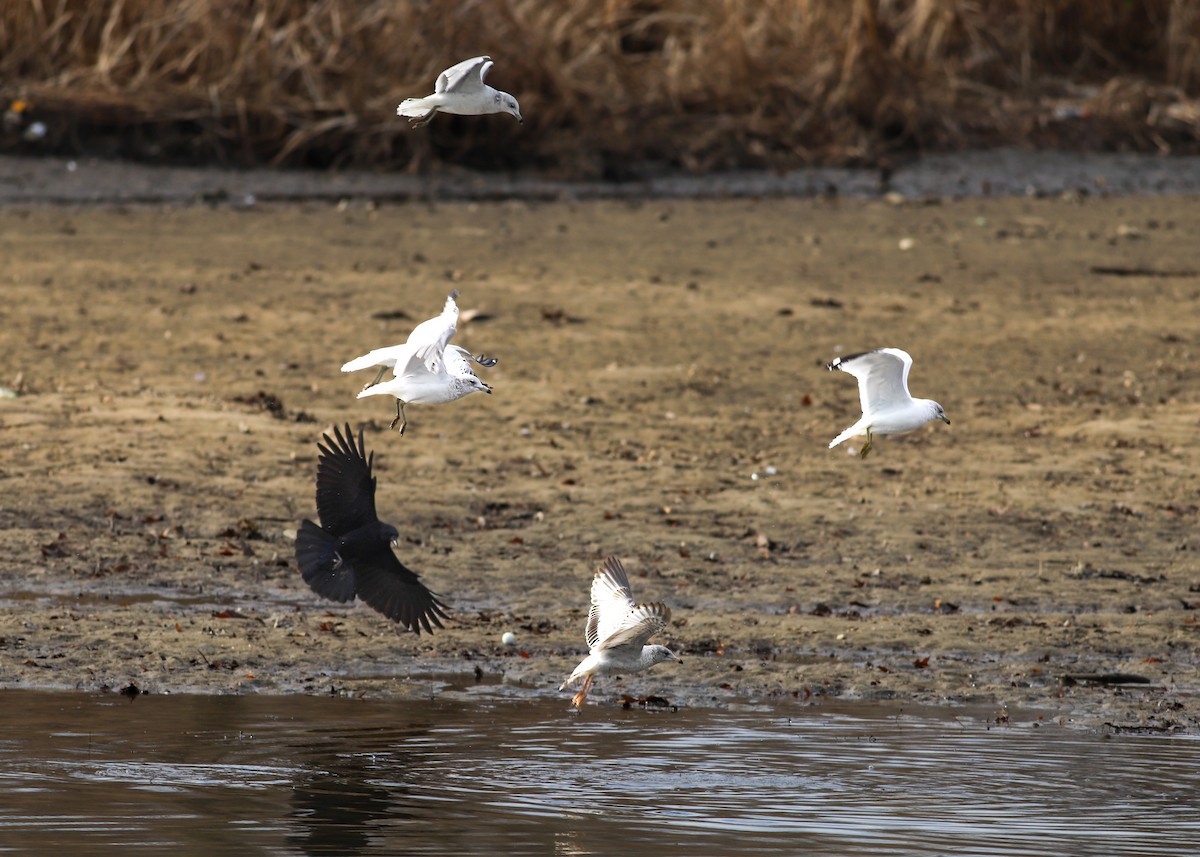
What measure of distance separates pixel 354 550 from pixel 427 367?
0.97 meters

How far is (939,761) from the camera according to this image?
295 inches

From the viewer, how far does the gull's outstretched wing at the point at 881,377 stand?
7488 mm

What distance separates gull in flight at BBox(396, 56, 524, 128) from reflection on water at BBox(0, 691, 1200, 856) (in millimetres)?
2433

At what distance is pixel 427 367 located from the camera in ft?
23.4

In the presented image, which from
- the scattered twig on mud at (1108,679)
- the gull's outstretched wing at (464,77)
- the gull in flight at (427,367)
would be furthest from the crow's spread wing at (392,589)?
the scattered twig on mud at (1108,679)

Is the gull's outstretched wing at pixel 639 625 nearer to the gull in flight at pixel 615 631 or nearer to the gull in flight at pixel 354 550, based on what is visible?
the gull in flight at pixel 615 631

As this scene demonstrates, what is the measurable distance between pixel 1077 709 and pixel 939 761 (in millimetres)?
1069

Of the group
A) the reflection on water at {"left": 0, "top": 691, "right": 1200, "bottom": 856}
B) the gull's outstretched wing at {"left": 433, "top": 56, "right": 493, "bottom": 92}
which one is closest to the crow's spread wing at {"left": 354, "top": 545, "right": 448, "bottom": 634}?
the reflection on water at {"left": 0, "top": 691, "right": 1200, "bottom": 856}

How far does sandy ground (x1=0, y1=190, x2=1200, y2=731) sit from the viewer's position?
8.82 m

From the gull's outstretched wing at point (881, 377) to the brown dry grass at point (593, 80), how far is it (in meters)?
11.0

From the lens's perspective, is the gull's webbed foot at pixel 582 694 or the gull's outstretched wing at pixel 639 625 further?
the gull's webbed foot at pixel 582 694

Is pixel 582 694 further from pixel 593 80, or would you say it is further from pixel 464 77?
pixel 593 80

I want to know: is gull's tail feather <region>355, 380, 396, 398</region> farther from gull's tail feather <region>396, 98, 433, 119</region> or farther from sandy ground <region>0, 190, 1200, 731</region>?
sandy ground <region>0, 190, 1200, 731</region>

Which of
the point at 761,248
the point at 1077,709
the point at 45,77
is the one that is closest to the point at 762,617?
the point at 1077,709
